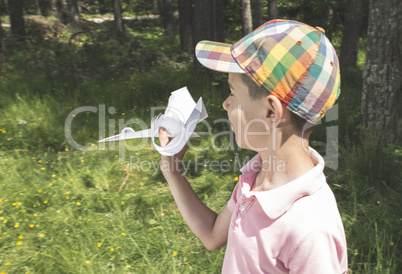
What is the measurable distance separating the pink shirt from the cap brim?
0.38 metres

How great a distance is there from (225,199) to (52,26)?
1218 cm

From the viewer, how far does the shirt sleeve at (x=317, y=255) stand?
93cm

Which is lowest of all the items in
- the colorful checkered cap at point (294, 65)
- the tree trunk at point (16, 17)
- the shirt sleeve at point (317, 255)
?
the shirt sleeve at point (317, 255)

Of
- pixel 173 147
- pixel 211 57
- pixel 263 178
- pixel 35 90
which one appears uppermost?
pixel 211 57

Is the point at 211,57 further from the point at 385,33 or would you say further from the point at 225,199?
the point at 385,33

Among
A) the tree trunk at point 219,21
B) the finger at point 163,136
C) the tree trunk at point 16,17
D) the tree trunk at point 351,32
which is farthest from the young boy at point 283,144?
the tree trunk at point 16,17

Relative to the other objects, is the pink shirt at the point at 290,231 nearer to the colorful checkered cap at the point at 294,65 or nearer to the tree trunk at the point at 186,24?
the colorful checkered cap at the point at 294,65

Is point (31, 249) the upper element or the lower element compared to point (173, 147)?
lower

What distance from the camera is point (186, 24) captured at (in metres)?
10.5

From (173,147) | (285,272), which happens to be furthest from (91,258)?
(285,272)

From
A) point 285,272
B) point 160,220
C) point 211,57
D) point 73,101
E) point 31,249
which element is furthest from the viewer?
point 73,101

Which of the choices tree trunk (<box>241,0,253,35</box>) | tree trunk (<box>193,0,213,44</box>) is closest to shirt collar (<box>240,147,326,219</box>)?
tree trunk (<box>193,0,213,44</box>)

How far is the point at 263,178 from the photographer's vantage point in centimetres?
123

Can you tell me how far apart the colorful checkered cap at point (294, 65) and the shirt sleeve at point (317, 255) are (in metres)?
0.33
